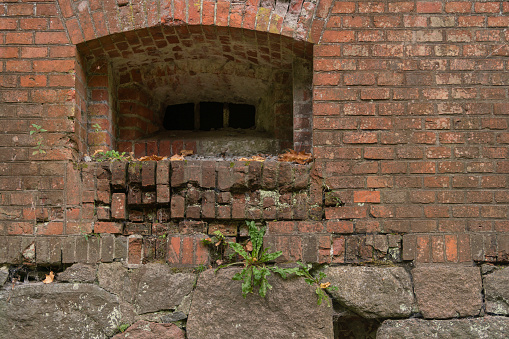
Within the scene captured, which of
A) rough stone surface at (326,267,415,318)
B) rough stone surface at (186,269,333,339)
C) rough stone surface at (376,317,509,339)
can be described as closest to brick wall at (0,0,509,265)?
rough stone surface at (326,267,415,318)

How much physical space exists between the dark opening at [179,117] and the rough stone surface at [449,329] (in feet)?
6.92

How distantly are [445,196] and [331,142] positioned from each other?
2.51ft

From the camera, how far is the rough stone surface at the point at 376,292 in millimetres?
2369

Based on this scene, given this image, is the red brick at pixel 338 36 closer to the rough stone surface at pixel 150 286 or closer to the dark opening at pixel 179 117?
the dark opening at pixel 179 117

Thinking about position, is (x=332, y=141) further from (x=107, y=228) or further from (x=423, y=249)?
(x=107, y=228)

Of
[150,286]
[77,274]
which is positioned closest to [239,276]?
[150,286]

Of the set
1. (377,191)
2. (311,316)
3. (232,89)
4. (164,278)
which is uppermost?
(232,89)

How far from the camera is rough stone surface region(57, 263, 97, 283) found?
95.3 inches

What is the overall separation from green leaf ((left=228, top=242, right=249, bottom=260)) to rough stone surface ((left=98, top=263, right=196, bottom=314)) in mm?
304

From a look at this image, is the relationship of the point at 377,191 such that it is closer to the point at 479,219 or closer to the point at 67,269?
the point at 479,219

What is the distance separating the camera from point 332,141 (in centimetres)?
248

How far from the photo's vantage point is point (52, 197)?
2.45 meters

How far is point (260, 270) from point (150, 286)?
0.68 m

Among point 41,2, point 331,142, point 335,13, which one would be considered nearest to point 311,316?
point 331,142
